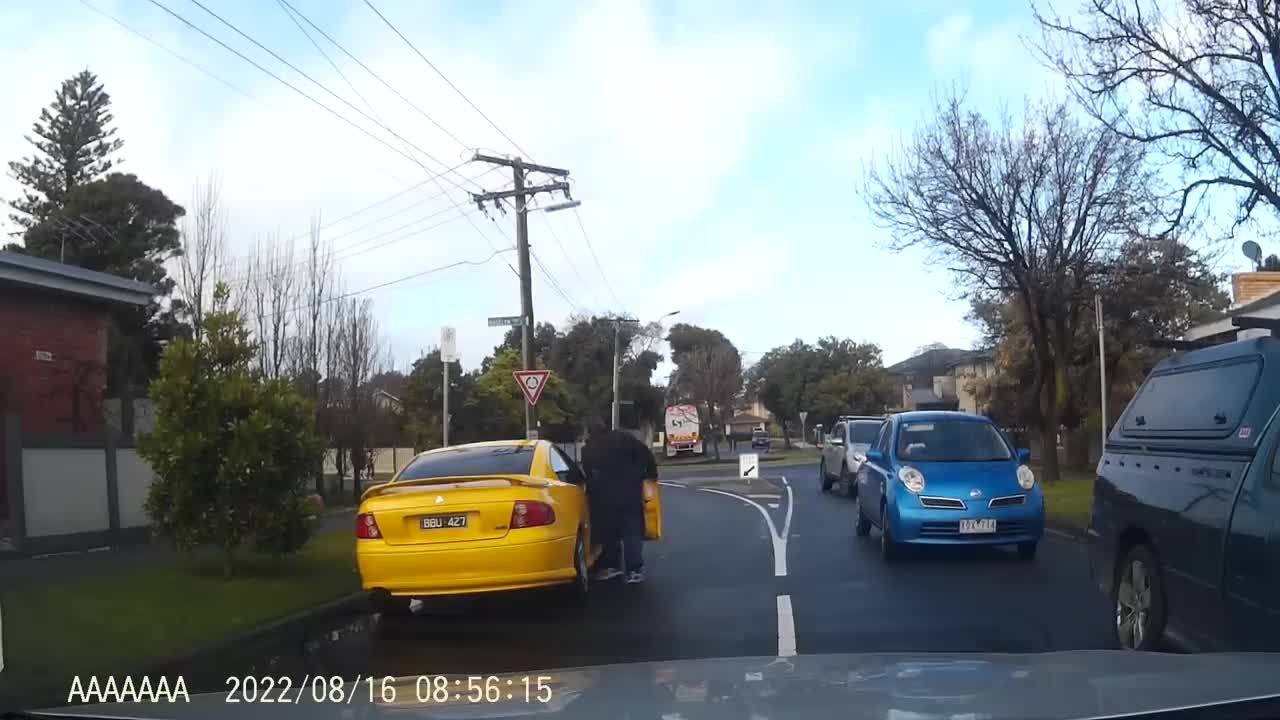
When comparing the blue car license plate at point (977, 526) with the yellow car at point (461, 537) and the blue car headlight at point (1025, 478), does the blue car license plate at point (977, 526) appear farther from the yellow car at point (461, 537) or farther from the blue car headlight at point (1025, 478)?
the yellow car at point (461, 537)

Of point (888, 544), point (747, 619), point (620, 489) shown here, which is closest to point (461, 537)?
point (747, 619)

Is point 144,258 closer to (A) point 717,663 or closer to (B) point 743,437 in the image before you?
(A) point 717,663

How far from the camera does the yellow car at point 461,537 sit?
8875 millimetres

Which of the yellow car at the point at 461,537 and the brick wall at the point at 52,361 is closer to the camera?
the yellow car at the point at 461,537

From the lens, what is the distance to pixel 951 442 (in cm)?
1280

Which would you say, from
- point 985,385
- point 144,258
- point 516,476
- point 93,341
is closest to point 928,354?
point 985,385

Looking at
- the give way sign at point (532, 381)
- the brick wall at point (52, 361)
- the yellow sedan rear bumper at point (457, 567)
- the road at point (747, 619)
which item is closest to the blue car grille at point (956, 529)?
the road at point (747, 619)

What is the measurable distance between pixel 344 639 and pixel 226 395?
118 inches

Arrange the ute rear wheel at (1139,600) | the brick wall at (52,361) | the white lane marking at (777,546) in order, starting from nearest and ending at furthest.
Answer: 1. the ute rear wheel at (1139,600)
2. the white lane marking at (777,546)
3. the brick wall at (52,361)

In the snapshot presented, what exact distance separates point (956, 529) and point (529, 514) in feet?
15.9

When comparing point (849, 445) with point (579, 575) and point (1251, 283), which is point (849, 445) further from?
point (579, 575)

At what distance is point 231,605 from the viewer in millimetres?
9430

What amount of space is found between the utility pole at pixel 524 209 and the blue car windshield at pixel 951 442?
40.4 ft

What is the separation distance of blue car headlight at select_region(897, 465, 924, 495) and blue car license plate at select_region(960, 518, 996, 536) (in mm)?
562
